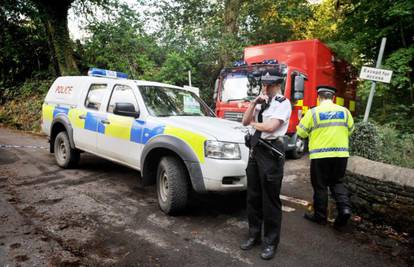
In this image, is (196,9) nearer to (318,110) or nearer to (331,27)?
(331,27)

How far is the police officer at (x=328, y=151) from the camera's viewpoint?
4.11 m

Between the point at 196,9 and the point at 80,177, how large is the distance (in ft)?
42.9

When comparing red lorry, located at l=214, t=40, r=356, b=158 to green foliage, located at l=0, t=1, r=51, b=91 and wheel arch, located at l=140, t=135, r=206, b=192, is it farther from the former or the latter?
green foliage, located at l=0, t=1, r=51, b=91

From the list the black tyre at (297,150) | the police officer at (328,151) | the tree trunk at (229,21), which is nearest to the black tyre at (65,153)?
the police officer at (328,151)

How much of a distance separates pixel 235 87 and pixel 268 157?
5421mm

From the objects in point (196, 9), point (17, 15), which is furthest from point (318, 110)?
point (17, 15)

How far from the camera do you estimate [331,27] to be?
1738cm

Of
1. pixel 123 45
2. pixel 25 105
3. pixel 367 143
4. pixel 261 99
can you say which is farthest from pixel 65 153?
pixel 25 105

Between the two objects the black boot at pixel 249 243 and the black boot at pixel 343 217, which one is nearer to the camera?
the black boot at pixel 249 243

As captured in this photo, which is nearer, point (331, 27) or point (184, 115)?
point (184, 115)

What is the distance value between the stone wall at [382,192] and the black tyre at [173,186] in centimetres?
247

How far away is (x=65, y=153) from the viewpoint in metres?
6.55

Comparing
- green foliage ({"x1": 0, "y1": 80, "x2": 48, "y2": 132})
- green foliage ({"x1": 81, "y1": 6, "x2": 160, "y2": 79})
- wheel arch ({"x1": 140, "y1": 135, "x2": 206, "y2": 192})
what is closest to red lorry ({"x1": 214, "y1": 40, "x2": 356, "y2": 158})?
wheel arch ({"x1": 140, "y1": 135, "x2": 206, "y2": 192})

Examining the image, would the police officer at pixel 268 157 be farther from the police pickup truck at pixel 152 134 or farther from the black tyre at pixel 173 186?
the black tyre at pixel 173 186
